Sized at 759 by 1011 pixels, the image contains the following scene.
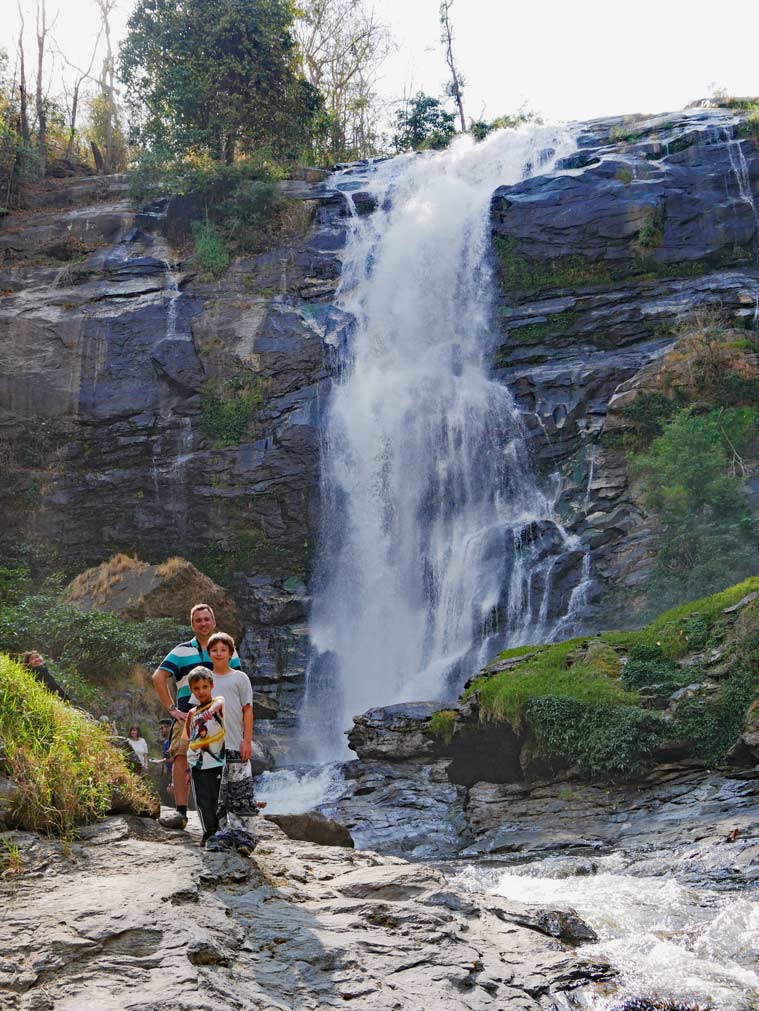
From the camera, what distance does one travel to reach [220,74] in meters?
29.2

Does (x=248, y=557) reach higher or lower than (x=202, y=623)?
lower

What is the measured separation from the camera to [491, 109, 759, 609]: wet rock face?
21719 mm

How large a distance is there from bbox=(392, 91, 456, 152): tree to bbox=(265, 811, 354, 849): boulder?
29.5m

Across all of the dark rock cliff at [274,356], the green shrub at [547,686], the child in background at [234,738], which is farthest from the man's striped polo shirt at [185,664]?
the dark rock cliff at [274,356]

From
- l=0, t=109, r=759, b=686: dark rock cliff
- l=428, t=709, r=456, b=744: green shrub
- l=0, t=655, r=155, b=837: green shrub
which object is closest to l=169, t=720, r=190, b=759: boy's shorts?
l=0, t=655, r=155, b=837: green shrub

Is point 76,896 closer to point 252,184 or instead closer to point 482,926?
point 482,926

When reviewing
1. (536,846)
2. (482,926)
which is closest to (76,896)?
(482,926)

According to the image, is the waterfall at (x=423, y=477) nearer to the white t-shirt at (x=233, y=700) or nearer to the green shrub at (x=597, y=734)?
the green shrub at (x=597, y=734)

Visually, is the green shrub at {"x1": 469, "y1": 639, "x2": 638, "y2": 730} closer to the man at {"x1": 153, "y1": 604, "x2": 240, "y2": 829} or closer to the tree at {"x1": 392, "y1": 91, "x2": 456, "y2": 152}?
the man at {"x1": 153, "y1": 604, "x2": 240, "y2": 829}

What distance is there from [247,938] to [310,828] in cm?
404

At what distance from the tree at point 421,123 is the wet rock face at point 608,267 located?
32.0 ft

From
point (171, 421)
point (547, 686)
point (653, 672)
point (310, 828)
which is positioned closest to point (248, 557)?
point (171, 421)

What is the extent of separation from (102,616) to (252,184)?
1546 centimetres

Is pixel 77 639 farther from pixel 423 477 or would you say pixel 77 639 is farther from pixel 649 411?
pixel 649 411
